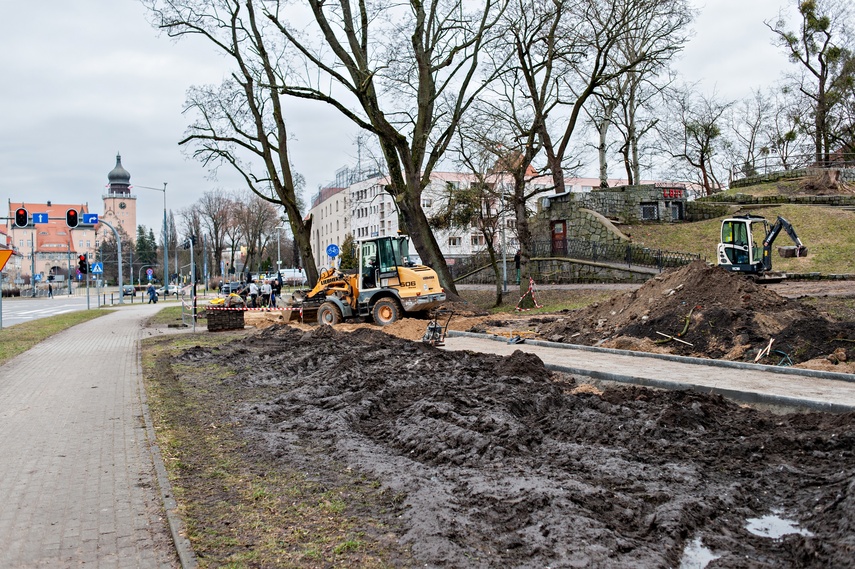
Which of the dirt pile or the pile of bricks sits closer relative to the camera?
the dirt pile

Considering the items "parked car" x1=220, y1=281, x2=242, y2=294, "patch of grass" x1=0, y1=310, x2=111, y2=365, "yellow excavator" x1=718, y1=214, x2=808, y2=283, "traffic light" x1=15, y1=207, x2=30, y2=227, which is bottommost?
"patch of grass" x1=0, y1=310, x2=111, y2=365

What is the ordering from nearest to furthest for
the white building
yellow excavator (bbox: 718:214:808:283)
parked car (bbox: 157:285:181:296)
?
yellow excavator (bbox: 718:214:808:283) → parked car (bbox: 157:285:181:296) → the white building

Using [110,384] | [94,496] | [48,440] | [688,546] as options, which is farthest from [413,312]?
[688,546]

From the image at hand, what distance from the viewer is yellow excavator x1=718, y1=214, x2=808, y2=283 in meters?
25.2

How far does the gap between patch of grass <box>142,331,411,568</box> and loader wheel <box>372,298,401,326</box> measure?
1217 cm

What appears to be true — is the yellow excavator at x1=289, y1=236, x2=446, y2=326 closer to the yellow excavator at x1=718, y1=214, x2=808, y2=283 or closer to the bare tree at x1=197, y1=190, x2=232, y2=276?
the yellow excavator at x1=718, y1=214, x2=808, y2=283

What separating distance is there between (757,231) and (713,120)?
18892 mm

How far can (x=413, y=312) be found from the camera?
22172mm

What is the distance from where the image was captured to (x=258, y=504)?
5641 mm

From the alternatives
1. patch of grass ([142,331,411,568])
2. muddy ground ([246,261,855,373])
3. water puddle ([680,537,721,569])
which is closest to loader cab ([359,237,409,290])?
muddy ground ([246,261,855,373])

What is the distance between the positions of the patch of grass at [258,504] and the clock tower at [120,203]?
11774cm

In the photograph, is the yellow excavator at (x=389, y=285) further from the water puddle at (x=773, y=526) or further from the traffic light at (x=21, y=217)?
the water puddle at (x=773, y=526)

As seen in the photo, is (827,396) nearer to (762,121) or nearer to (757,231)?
(757,231)

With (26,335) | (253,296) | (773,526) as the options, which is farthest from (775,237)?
(26,335)
